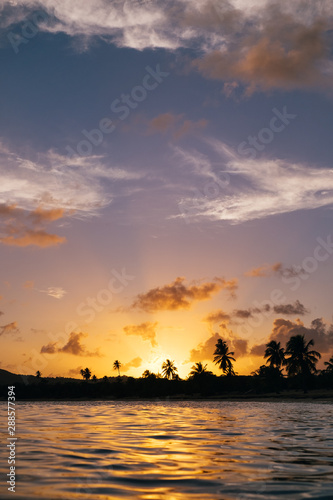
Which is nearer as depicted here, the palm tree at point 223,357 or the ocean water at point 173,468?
the ocean water at point 173,468

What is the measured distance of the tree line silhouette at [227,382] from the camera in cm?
8719

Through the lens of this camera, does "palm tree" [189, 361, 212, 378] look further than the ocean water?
Yes

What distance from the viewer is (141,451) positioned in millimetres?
15375

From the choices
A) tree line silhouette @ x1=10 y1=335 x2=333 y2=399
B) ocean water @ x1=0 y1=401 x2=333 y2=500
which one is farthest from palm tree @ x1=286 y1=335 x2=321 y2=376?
ocean water @ x1=0 y1=401 x2=333 y2=500

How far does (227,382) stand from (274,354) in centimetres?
1334

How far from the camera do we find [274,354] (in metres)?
99.2

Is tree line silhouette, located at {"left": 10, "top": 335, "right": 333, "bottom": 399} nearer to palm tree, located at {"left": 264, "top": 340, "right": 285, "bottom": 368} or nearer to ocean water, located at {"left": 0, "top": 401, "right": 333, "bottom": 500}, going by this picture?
palm tree, located at {"left": 264, "top": 340, "right": 285, "bottom": 368}

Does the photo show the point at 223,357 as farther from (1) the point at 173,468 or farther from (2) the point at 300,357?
(1) the point at 173,468

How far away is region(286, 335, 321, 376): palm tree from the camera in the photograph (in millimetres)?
85375

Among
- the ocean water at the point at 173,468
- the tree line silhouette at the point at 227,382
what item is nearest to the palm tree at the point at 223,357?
the tree line silhouette at the point at 227,382

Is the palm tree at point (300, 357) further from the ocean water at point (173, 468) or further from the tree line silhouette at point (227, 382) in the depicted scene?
the ocean water at point (173, 468)

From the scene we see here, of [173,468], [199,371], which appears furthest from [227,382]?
[173,468]

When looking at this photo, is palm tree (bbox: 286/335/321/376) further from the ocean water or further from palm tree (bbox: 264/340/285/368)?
the ocean water

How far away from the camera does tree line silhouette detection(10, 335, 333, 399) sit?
8719 cm
